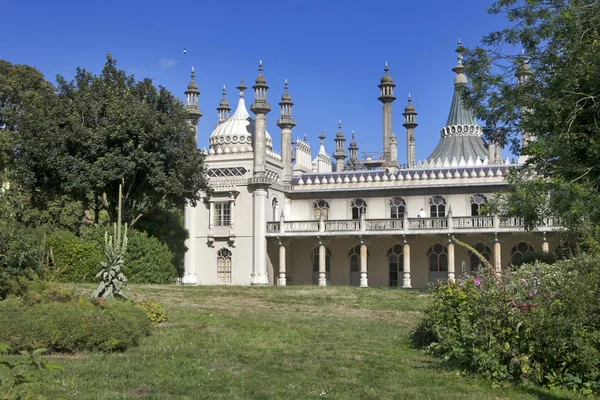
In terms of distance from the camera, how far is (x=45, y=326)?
→ 41.1ft

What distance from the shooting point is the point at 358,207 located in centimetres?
Answer: 4362

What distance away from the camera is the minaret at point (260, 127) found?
41.0 meters

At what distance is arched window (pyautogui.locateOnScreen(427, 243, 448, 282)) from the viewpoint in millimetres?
41750

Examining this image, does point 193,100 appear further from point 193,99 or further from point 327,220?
point 327,220

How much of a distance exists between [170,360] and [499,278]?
562cm

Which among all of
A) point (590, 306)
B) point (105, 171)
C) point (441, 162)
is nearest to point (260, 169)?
point (105, 171)

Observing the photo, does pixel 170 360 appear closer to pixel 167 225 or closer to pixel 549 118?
pixel 549 118

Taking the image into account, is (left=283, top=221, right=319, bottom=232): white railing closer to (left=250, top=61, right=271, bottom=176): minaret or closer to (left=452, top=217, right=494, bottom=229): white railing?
(left=250, top=61, right=271, bottom=176): minaret

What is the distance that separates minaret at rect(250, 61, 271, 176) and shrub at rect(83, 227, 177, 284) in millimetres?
9803

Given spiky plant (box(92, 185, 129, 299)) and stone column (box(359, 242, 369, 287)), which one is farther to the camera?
stone column (box(359, 242, 369, 287))

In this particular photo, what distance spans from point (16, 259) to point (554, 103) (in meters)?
13.4

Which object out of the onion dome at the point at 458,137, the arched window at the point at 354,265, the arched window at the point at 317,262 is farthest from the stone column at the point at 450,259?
the onion dome at the point at 458,137

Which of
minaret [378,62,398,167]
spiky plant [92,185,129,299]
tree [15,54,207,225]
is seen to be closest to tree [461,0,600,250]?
spiky plant [92,185,129,299]

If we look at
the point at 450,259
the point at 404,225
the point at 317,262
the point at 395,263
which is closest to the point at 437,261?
the point at 395,263
